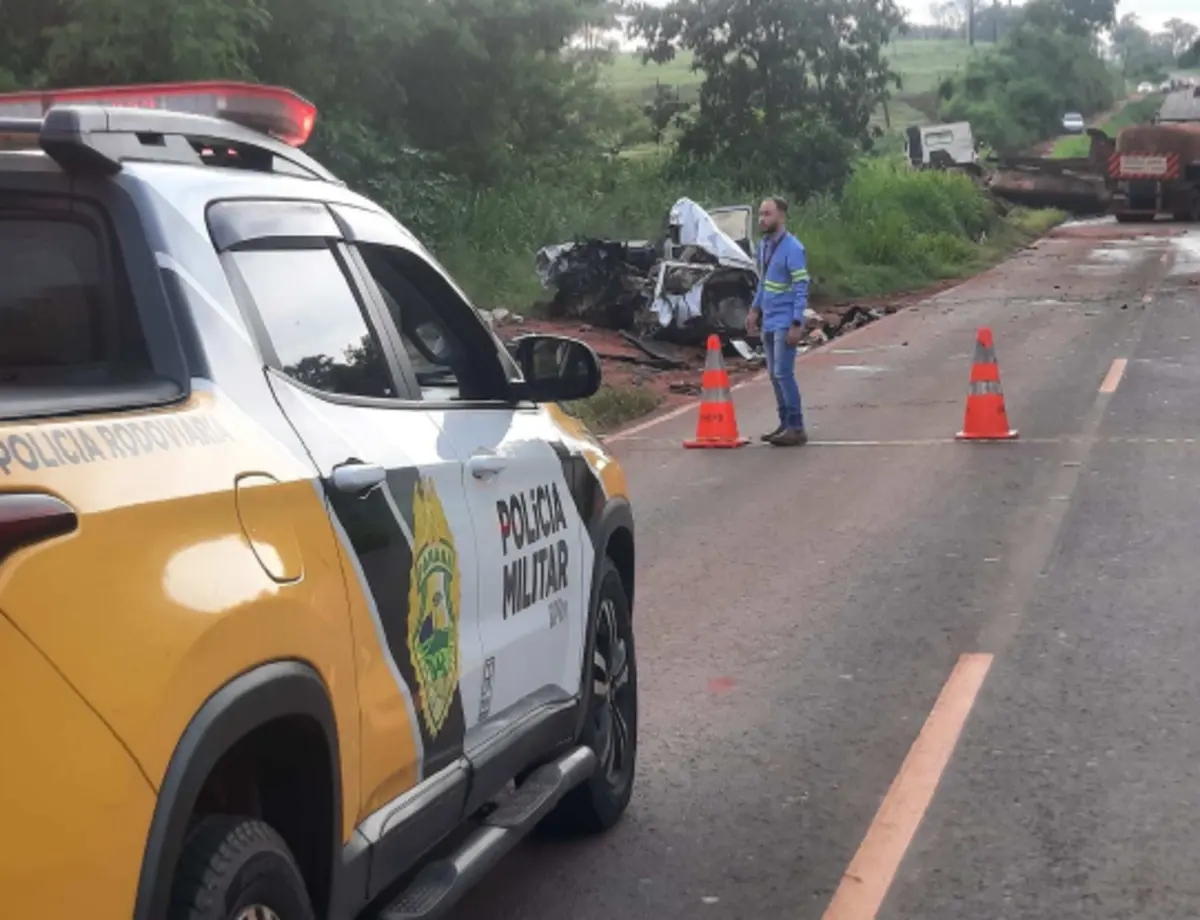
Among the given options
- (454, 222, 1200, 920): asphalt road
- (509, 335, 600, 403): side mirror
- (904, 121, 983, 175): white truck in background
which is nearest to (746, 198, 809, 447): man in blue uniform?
(454, 222, 1200, 920): asphalt road

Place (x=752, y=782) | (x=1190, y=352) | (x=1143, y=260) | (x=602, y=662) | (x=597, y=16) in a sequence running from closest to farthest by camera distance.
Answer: (x=602, y=662), (x=752, y=782), (x=1190, y=352), (x=597, y=16), (x=1143, y=260)

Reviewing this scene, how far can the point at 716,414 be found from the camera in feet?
48.5

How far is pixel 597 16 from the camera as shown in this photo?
104 ft

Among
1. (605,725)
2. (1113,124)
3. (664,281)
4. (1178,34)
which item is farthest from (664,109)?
(1178,34)

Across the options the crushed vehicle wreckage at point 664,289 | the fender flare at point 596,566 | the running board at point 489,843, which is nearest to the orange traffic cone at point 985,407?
the crushed vehicle wreckage at point 664,289

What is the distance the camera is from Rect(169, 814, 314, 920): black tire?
292 centimetres

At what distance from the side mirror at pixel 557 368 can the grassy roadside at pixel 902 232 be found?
82.1 feet

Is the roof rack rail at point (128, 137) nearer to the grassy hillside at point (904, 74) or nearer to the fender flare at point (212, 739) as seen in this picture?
the fender flare at point (212, 739)

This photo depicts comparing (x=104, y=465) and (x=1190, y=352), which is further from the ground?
(x=104, y=465)

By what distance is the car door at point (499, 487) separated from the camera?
440 cm

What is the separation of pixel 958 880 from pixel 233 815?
262 centimetres

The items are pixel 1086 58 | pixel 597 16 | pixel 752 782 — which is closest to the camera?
pixel 752 782

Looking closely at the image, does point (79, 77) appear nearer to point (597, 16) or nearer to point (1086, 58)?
point (597, 16)

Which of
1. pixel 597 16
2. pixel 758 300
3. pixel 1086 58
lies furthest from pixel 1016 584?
pixel 1086 58
